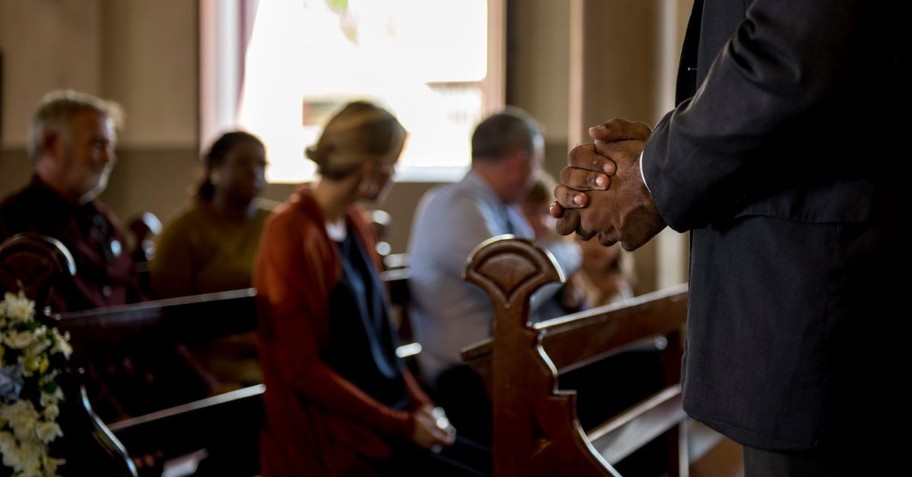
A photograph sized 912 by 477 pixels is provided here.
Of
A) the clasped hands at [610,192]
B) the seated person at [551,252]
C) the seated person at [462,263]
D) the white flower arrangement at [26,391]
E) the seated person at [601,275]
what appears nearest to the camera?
the clasped hands at [610,192]

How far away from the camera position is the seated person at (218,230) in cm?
427

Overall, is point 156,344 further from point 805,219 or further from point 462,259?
point 805,219

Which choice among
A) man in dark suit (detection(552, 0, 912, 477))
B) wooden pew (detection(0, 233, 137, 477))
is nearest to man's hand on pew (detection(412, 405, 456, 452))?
wooden pew (detection(0, 233, 137, 477))

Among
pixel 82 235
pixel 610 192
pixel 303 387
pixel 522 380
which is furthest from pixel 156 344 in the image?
pixel 610 192

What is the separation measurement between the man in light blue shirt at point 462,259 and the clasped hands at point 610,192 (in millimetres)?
1815

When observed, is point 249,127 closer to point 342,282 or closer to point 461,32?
point 461,32

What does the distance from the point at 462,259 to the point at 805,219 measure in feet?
7.67

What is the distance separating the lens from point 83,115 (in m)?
3.83

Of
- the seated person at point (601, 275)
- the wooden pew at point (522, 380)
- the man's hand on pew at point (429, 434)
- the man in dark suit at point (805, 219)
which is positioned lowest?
the man's hand on pew at point (429, 434)

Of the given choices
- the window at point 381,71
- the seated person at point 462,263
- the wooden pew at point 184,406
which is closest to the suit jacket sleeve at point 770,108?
the wooden pew at point 184,406

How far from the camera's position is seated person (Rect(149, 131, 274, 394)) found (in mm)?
4270

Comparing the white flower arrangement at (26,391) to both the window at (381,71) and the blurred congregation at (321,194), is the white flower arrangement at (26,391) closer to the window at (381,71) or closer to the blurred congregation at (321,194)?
the blurred congregation at (321,194)

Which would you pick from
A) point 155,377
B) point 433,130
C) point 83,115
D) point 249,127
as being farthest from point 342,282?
point 249,127

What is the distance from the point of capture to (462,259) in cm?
343
